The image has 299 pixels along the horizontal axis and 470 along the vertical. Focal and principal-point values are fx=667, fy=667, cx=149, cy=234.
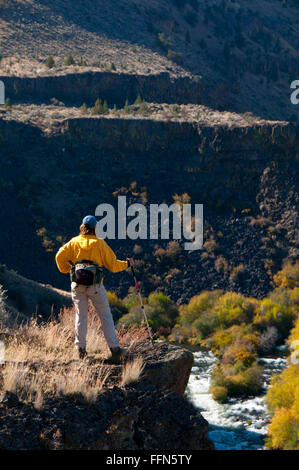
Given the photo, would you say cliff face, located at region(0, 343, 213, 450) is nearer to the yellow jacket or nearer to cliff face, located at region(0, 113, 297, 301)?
the yellow jacket

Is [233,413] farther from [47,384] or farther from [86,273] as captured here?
[47,384]

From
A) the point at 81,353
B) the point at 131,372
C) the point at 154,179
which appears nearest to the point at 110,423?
the point at 131,372

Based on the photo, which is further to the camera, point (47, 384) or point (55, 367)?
point (55, 367)

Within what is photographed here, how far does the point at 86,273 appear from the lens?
10492 mm

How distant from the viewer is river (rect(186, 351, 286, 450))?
25797 mm

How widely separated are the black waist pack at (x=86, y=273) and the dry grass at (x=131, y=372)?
4.65 ft

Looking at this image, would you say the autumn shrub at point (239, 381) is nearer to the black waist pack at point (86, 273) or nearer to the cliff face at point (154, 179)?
the cliff face at point (154, 179)

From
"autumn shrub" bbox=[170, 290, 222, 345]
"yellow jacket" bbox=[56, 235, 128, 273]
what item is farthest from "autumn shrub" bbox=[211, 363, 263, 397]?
"yellow jacket" bbox=[56, 235, 128, 273]

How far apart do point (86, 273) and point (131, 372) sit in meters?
1.70

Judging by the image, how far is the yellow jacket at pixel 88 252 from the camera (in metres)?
10.6

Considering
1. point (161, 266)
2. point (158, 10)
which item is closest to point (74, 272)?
point (161, 266)
